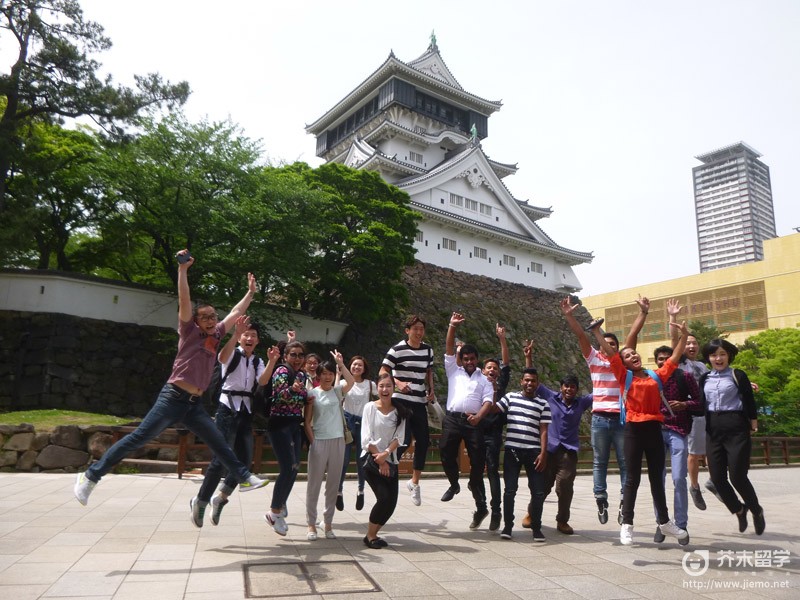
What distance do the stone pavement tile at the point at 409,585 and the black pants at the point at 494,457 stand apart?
Answer: 183cm

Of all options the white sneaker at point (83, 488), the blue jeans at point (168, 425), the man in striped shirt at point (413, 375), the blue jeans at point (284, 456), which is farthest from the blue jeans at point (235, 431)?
the man in striped shirt at point (413, 375)

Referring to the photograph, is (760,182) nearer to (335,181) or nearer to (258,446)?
(335,181)

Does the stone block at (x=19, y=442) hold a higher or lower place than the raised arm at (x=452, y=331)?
lower

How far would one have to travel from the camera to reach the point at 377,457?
4.62m

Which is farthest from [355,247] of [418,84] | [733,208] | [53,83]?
[733,208]

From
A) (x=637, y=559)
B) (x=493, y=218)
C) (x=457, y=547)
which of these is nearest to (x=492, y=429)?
(x=457, y=547)

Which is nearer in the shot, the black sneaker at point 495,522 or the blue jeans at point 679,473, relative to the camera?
the blue jeans at point 679,473

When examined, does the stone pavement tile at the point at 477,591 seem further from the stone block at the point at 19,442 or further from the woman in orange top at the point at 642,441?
the stone block at the point at 19,442

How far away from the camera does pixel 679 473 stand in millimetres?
4945

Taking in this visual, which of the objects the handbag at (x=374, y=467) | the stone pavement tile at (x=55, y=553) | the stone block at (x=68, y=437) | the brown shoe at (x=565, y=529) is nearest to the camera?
the stone pavement tile at (x=55, y=553)

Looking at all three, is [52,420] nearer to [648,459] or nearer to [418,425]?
[418,425]

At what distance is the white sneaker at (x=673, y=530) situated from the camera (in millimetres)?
4547

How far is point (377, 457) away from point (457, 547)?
104 cm

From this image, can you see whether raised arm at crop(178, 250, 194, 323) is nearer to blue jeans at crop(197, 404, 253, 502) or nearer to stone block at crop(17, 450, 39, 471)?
blue jeans at crop(197, 404, 253, 502)
